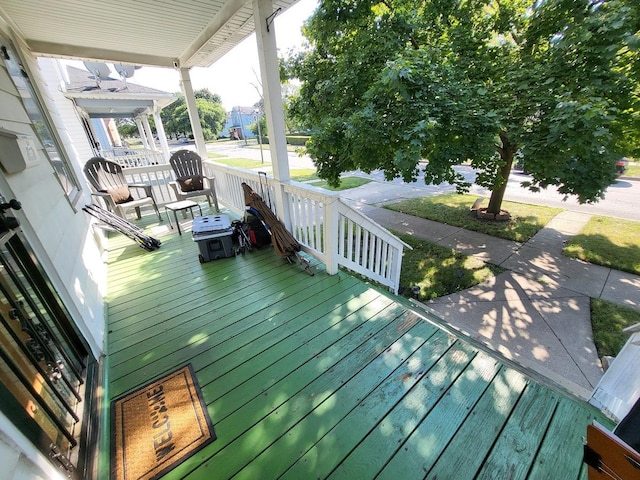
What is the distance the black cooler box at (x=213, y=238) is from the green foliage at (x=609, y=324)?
3.86 metres

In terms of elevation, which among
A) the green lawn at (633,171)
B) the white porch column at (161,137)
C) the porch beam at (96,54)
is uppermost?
the porch beam at (96,54)

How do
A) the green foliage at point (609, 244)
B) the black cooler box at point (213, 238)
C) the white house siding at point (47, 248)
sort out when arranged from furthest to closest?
the green foliage at point (609, 244) < the black cooler box at point (213, 238) < the white house siding at point (47, 248)

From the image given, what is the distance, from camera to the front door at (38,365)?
0.96 meters

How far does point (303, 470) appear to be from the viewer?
47.0 inches

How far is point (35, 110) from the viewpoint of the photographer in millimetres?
2613

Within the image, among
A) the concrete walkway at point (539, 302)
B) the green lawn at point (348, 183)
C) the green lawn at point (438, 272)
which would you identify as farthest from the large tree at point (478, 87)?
the green lawn at point (348, 183)

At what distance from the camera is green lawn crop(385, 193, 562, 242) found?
509 centimetres

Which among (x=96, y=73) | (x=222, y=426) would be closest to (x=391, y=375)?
(x=222, y=426)

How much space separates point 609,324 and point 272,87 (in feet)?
13.9

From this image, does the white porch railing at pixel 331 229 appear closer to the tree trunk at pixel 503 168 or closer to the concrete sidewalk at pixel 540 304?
the concrete sidewalk at pixel 540 304

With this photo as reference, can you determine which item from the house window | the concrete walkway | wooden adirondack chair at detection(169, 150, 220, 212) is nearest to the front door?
the house window

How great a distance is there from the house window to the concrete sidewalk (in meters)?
4.17

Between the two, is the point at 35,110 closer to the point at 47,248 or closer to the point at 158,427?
the point at 47,248

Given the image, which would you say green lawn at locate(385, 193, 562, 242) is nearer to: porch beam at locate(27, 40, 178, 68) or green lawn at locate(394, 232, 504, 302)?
green lawn at locate(394, 232, 504, 302)
